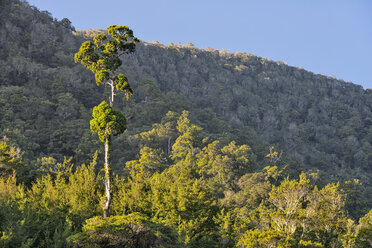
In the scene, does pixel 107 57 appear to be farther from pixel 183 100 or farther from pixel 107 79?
pixel 183 100

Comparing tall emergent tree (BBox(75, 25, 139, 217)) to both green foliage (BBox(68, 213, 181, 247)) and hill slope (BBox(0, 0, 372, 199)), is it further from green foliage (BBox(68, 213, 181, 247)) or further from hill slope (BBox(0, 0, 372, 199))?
hill slope (BBox(0, 0, 372, 199))

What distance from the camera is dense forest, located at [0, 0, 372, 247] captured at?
68.6 feet

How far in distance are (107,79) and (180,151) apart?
3983 cm

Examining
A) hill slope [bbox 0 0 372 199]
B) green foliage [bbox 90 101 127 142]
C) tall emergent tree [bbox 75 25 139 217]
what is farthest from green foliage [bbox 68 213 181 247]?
hill slope [bbox 0 0 372 199]

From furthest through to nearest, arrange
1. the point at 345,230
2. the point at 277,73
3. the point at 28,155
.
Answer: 1. the point at 277,73
2. the point at 28,155
3. the point at 345,230

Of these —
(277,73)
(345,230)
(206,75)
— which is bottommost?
(345,230)

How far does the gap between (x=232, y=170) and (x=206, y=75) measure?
7534 centimetres

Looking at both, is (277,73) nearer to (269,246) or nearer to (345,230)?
(345,230)

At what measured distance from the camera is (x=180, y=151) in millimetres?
60656

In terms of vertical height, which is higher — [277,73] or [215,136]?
[277,73]

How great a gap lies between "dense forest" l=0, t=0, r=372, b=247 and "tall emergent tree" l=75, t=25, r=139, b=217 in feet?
7.37

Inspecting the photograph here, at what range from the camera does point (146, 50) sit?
119000mm

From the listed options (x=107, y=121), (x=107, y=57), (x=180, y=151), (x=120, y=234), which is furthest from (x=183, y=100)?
(x=120, y=234)

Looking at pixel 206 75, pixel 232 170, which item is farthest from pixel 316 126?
pixel 232 170
